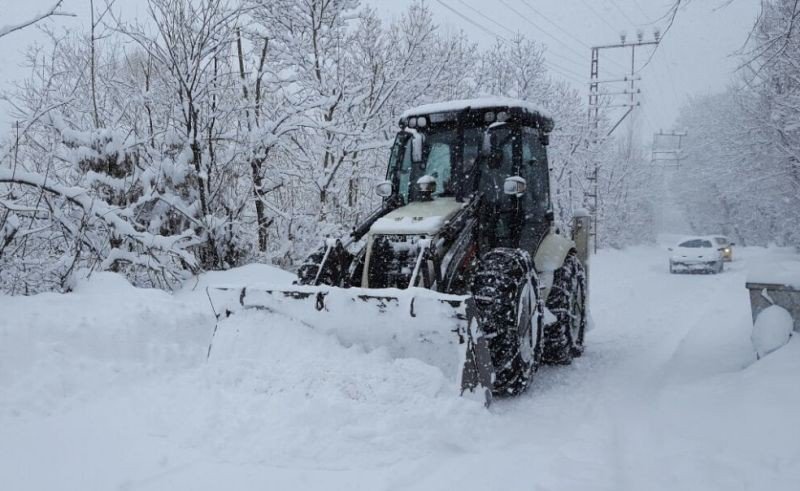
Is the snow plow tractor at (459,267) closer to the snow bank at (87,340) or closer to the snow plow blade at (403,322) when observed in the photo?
the snow plow blade at (403,322)

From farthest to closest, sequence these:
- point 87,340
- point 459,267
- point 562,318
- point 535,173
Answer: point 535,173, point 562,318, point 459,267, point 87,340

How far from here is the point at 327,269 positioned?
5676mm

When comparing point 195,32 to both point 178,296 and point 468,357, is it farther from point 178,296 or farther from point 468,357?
point 468,357

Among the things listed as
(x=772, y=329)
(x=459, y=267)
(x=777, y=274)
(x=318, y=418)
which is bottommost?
(x=318, y=418)

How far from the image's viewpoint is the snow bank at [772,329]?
5.96 meters

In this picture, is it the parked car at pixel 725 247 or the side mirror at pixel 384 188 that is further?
the parked car at pixel 725 247

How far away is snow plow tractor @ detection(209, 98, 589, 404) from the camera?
4.56 meters

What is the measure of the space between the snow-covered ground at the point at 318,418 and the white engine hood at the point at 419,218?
1.12m

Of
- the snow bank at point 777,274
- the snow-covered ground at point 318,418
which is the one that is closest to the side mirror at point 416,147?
the snow-covered ground at point 318,418

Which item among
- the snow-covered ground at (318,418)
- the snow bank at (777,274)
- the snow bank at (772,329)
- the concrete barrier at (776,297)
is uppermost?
the snow bank at (777,274)

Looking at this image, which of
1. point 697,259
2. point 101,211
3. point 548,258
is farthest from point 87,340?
point 697,259

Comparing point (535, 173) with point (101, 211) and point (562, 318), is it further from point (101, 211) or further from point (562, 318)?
A: point (101, 211)

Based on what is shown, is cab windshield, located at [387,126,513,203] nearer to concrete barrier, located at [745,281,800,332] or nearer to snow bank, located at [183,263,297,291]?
snow bank, located at [183,263,297,291]

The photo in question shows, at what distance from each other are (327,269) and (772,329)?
433 cm
